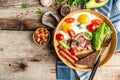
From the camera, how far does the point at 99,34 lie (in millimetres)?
2047

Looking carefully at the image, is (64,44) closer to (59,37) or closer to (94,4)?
(59,37)

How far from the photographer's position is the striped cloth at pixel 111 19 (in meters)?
2.10

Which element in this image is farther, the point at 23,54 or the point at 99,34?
the point at 23,54

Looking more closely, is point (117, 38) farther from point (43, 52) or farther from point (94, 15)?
point (43, 52)

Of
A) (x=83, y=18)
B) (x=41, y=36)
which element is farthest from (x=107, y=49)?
(x=41, y=36)

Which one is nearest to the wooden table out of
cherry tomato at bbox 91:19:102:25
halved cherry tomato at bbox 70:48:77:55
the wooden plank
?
the wooden plank

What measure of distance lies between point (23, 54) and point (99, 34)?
1.44ft

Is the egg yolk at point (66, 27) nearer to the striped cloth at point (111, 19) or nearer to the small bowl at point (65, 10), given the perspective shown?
the small bowl at point (65, 10)

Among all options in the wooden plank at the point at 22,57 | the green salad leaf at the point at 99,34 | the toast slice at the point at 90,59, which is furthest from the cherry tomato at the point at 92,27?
the wooden plank at the point at 22,57

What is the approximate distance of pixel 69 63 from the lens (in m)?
2.10

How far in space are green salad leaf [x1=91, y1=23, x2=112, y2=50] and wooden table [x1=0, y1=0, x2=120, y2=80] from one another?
0.16m

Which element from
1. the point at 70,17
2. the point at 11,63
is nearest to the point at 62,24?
the point at 70,17

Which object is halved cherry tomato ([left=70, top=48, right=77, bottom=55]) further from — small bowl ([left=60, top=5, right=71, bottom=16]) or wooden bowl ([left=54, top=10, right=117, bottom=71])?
small bowl ([left=60, top=5, right=71, bottom=16])

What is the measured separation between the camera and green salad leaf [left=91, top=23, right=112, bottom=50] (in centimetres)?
205
